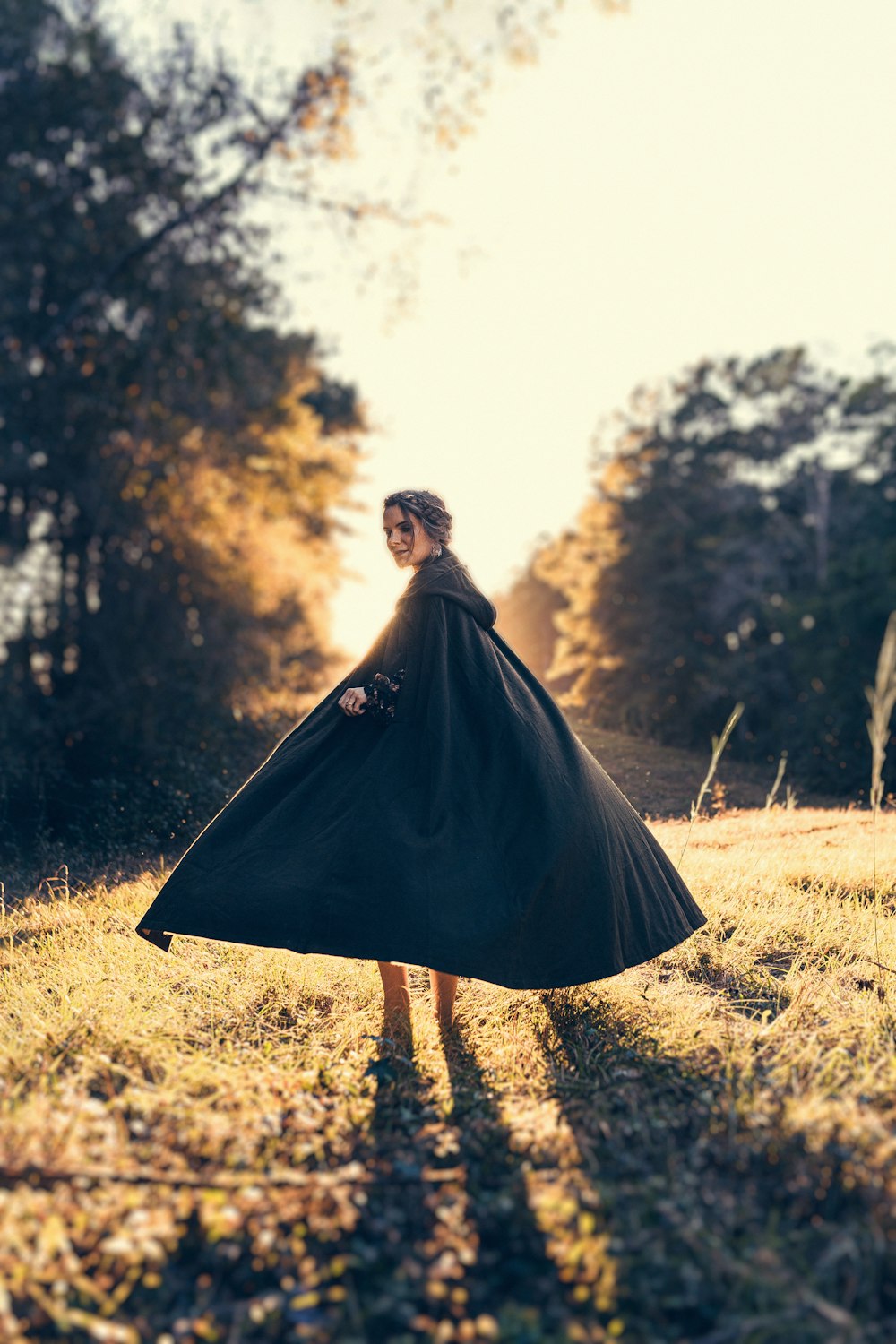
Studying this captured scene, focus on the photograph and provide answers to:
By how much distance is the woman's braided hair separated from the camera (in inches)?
160

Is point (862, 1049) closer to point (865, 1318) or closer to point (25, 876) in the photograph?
point (865, 1318)

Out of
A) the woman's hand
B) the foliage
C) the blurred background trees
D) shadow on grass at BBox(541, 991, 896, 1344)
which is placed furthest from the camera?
the blurred background trees

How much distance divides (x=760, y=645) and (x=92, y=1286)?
19.7 meters

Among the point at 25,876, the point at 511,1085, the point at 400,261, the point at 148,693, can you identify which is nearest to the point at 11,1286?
the point at 511,1085

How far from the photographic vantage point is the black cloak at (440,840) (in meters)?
3.40

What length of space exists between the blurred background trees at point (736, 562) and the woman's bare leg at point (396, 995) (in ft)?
40.9

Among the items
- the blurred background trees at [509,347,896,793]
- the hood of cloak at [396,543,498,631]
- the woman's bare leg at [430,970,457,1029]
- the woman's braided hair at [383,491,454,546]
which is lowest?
the woman's bare leg at [430,970,457,1029]

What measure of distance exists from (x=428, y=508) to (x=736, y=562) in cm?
1835

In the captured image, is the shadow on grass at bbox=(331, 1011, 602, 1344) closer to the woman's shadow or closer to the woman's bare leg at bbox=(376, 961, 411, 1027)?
the woman's shadow

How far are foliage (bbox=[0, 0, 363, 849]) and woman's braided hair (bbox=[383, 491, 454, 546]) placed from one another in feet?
23.8

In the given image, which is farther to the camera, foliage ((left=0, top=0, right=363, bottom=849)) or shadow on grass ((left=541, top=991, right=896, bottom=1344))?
foliage ((left=0, top=0, right=363, bottom=849))

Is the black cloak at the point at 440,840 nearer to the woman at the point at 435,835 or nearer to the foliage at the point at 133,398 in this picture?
the woman at the point at 435,835

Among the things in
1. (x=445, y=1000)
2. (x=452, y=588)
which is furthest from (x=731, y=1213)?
(x=452, y=588)

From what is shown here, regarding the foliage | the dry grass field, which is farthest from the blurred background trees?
the dry grass field
